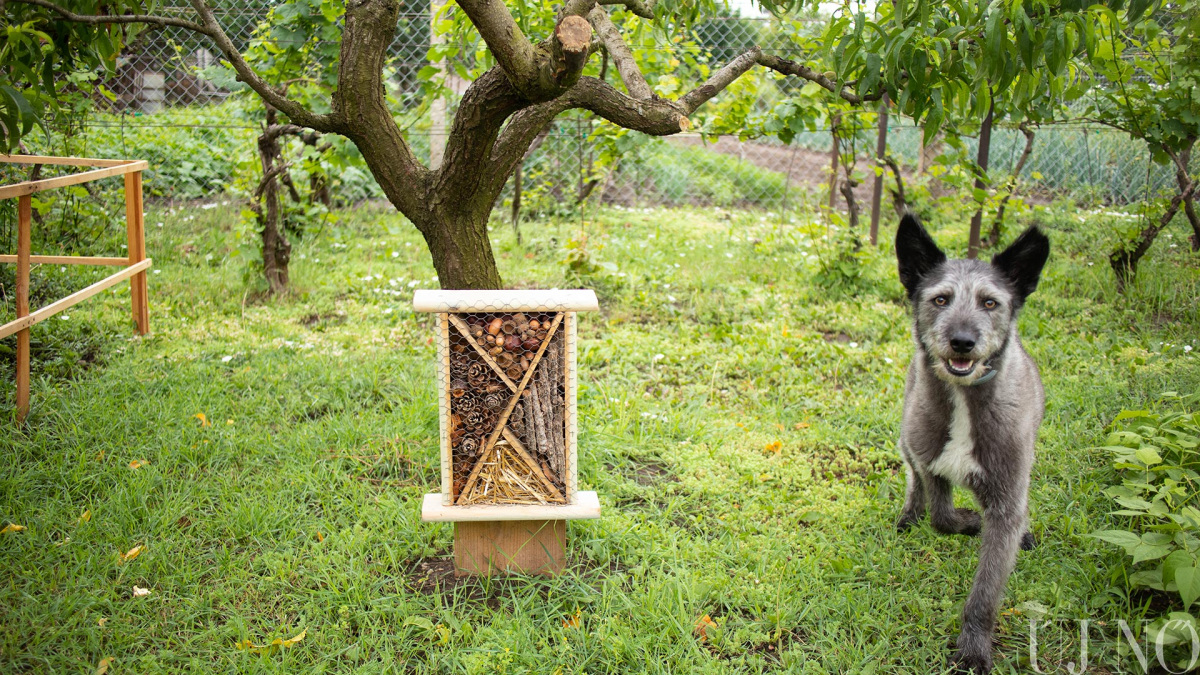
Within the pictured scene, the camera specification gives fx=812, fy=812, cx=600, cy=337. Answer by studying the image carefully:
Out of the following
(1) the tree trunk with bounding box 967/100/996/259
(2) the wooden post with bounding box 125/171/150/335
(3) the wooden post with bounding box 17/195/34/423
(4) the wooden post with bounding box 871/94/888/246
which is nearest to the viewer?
(3) the wooden post with bounding box 17/195/34/423

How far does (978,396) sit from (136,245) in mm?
5112

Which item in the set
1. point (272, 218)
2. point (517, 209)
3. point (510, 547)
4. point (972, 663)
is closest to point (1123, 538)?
point (972, 663)

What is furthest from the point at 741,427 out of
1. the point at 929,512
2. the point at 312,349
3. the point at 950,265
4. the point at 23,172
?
the point at 23,172

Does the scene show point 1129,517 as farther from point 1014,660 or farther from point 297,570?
point 297,570

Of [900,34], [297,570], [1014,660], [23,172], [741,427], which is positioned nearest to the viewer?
[900,34]

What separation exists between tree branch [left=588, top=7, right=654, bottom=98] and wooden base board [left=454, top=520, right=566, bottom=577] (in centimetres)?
169

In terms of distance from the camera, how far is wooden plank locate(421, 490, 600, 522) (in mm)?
2896

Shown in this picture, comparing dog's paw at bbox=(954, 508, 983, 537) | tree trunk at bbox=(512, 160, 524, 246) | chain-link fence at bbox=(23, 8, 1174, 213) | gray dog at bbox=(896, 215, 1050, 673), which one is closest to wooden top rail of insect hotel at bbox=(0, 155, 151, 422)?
chain-link fence at bbox=(23, 8, 1174, 213)

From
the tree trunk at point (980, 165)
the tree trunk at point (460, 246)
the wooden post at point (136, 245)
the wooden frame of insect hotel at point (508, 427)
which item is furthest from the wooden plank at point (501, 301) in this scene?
the tree trunk at point (980, 165)

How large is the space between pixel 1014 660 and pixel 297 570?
8.36ft

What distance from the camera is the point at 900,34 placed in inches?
88.0

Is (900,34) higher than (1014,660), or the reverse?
(900,34)

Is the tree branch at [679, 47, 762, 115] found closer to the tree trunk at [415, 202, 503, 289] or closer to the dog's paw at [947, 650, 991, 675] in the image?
the tree trunk at [415, 202, 503, 289]

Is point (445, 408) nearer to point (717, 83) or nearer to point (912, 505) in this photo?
point (717, 83)
